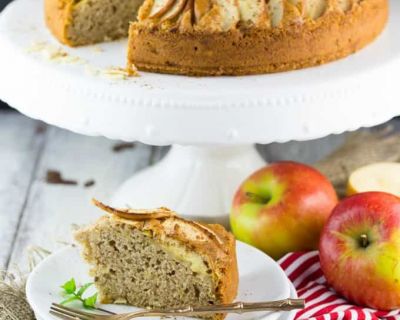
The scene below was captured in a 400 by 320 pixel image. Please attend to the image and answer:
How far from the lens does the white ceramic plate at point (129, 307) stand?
2189 mm

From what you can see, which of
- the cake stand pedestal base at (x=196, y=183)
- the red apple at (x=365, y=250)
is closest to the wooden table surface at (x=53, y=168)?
the cake stand pedestal base at (x=196, y=183)

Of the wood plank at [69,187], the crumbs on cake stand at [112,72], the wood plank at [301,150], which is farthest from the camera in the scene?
the wood plank at [301,150]

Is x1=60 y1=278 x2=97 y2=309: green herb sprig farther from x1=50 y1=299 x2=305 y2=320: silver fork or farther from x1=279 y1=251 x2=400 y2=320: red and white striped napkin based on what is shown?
x1=279 y1=251 x2=400 y2=320: red and white striped napkin

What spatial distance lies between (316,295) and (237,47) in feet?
2.17

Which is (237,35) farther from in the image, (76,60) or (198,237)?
(198,237)

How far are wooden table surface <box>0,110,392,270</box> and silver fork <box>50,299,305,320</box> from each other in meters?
0.57

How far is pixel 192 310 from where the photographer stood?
2.14m

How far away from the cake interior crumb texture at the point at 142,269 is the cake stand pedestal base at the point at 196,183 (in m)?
0.74

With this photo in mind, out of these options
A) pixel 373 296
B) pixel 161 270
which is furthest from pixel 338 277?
pixel 161 270

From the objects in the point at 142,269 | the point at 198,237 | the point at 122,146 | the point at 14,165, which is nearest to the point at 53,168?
the point at 14,165

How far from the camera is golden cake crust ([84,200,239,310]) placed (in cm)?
217

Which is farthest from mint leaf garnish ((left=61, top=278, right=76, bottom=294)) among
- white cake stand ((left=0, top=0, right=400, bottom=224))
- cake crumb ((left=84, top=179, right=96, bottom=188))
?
cake crumb ((left=84, top=179, right=96, bottom=188))

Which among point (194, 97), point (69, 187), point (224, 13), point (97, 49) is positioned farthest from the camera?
point (69, 187)

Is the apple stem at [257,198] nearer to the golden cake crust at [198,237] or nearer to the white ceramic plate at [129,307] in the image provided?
the white ceramic plate at [129,307]
